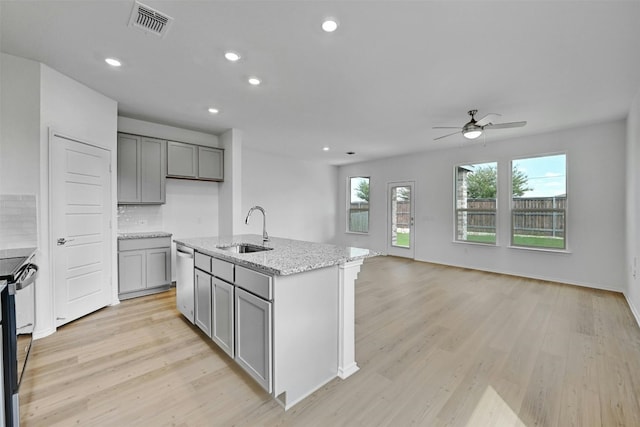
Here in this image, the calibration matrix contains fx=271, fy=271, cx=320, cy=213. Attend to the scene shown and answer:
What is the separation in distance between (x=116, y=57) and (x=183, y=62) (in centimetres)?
59

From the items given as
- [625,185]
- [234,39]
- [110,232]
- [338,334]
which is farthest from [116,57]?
[625,185]

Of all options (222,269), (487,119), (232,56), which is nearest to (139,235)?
(222,269)

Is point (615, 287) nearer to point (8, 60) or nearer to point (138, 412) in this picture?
point (138, 412)

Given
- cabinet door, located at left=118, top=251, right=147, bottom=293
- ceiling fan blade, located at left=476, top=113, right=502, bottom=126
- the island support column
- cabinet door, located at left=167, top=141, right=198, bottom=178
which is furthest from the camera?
cabinet door, located at left=167, top=141, right=198, bottom=178

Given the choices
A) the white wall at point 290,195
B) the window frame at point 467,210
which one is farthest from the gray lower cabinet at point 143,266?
the window frame at point 467,210

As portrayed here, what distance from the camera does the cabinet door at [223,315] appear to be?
2188 millimetres

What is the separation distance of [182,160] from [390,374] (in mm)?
4245

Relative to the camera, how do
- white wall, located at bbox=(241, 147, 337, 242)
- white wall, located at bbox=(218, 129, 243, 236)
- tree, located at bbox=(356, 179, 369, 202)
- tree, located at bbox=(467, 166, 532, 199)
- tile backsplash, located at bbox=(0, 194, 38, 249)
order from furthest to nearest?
tree, located at bbox=(356, 179, 369, 202)
white wall, located at bbox=(241, 147, 337, 242)
tree, located at bbox=(467, 166, 532, 199)
white wall, located at bbox=(218, 129, 243, 236)
tile backsplash, located at bbox=(0, 194, 38, 249)

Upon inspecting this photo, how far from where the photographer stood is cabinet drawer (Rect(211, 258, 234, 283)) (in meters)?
2.16

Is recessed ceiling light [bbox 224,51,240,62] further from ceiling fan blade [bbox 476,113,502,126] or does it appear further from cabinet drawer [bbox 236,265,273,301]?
ceiling fan blade [bbox 476,113,502,126]

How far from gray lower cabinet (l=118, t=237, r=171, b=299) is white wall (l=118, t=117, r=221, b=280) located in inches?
19.5

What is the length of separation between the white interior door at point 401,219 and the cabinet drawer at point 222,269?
5.46 metres

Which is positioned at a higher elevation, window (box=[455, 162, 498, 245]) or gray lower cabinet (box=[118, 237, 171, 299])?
window (box=[455, 162, 498, 245])

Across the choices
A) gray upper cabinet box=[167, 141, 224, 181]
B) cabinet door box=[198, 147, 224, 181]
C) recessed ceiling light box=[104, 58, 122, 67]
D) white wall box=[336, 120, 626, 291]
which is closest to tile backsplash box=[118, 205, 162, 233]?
gray upper cabinet box=[167, 141, 224, 181]
